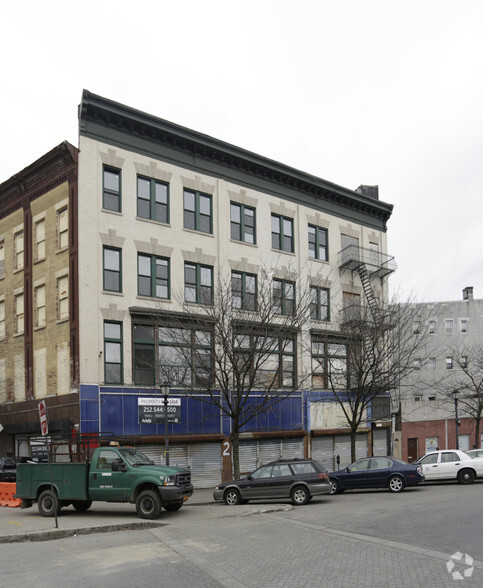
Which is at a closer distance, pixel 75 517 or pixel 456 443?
pixel 75 517

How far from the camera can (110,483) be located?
57.0ft

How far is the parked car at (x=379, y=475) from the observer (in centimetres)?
2250

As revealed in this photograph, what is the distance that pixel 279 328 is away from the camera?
1086 inches

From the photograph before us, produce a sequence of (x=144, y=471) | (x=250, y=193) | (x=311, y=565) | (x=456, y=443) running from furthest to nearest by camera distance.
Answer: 1. (x=456, y=443)
2. (x=250, y=193)
3. (x=144, y=471)
4. (x=311, y=565)

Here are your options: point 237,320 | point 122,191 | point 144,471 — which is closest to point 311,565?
point 144,471

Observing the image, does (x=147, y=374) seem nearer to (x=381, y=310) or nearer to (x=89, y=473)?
(x=89, y=473)

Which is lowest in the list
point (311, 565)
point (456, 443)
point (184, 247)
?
point (456, 443)

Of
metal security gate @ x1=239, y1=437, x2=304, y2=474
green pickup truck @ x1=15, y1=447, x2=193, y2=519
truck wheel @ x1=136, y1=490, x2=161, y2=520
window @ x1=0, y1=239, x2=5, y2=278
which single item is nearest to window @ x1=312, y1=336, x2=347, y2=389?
metal security gate @ x1=239, y1=437, x2=304, y2=474

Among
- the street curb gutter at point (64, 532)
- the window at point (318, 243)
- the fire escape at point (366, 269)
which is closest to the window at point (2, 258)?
the window at point (318, 243)

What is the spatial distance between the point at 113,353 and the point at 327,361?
1201 cm

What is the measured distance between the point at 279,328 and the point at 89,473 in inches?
473

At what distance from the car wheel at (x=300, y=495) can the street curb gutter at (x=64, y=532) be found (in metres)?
5.56

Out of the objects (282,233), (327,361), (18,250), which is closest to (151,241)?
(18,250)

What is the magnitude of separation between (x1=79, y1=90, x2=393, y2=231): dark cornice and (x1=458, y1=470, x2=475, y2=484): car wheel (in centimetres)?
1717
